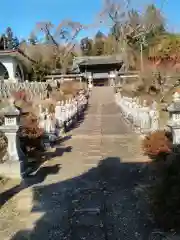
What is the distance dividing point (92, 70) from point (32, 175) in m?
47.0

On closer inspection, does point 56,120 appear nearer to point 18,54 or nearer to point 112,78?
point 18,54

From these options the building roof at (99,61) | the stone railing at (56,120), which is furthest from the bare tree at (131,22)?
the stone railing at (56,120)

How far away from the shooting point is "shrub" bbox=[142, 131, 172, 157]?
1008 centimetres

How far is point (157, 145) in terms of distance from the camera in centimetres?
1038

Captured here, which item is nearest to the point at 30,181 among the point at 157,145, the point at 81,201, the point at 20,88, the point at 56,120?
the point at 81,201

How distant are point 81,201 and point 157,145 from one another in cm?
400

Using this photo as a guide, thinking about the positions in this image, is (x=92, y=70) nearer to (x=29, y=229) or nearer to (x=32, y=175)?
(x=32, y=175)

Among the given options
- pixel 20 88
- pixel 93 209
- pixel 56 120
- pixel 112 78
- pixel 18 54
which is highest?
pixel 18 54

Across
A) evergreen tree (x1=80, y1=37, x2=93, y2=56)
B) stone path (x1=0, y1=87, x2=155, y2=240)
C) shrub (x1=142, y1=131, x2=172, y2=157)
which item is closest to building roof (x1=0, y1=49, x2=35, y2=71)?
evergreen tree (x1=80, y1=37, x2=93, y2=56)

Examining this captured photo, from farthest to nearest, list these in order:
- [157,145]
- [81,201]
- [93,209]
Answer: [157,145] < [81,201] < [93,209]

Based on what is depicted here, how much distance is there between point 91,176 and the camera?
9148mm

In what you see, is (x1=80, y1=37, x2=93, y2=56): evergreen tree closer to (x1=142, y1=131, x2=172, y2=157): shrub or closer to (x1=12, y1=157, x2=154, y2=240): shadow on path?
(x1=142, y1=131, x2=172, y2=157): shrub

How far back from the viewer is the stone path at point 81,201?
18.7 feet

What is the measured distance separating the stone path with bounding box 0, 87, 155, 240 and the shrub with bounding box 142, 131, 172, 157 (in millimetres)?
428
